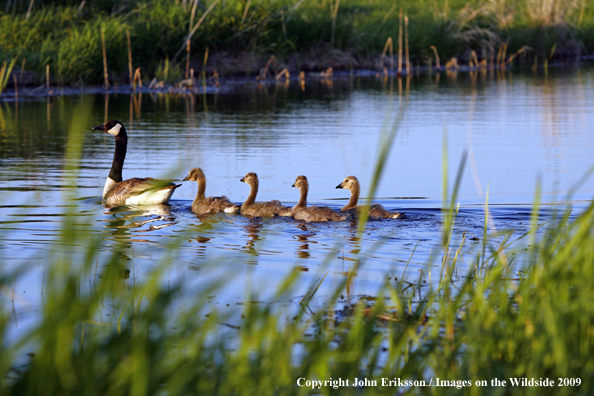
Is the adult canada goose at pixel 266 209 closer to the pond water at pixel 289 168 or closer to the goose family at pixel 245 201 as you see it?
the goose family at pixel 245 201

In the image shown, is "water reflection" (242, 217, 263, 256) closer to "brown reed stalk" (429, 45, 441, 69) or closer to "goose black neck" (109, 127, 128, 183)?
"goose black neck" (109, 127, 128, 183)

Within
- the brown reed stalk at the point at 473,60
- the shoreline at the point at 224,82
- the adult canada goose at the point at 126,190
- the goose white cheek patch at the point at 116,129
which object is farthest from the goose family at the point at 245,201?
the brown reed stalk at the point at 473,60

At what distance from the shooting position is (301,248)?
7574 mm

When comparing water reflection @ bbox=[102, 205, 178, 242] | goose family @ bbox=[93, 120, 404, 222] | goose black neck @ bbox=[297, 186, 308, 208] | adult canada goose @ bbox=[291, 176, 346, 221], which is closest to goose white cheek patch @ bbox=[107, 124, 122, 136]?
goose family @ bbox=[93, 120, 404, 222]

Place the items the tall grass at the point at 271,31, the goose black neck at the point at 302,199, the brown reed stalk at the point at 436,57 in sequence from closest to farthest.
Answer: the goose black neck at the point at 302,199 < the tall grass at the point at 271,31 < the brown reed stalk at the point at 436,57

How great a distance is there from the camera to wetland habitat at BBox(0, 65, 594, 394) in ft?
10.2

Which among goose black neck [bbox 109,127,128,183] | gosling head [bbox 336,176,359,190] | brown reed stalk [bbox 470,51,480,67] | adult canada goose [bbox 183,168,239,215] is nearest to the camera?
adult canada goose [bbox 183,168,239,215]

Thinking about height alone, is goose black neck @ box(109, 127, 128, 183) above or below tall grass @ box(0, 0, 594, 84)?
below

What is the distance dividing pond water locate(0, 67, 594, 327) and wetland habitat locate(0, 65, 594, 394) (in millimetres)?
Result: 49

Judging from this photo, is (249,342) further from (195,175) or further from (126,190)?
(195,175)

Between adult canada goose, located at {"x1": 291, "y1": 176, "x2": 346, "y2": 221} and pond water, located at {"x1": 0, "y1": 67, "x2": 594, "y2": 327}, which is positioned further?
adult canada goose, located at {"x1": 291, "y1": 176, "x2": 346, "y2": 221}

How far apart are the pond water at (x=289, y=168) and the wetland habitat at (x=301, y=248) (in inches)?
1.9

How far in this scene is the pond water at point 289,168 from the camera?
21.5 ft

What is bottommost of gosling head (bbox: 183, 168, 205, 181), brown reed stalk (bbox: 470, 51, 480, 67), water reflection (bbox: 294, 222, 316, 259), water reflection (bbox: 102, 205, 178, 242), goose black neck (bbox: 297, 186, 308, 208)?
water reflection (bbox: 294, 222, 316, 259)
